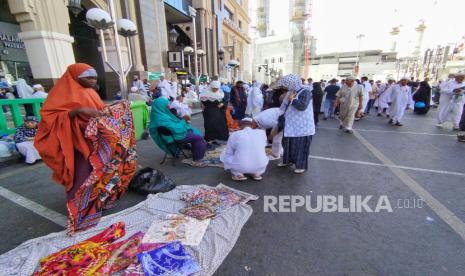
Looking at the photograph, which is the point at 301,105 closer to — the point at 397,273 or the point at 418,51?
the point at 397,273

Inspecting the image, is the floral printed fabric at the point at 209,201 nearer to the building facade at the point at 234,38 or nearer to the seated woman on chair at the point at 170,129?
the seated woman on chair at the point at 170,129

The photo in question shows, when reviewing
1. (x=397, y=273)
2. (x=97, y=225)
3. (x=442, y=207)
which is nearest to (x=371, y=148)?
(x=442, y=207)

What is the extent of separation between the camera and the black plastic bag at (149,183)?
3.02 metres

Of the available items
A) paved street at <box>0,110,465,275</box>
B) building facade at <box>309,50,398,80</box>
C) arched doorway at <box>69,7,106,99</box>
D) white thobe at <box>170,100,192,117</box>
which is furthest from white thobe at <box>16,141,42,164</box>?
building facade at <box>309,50,398,80</box>

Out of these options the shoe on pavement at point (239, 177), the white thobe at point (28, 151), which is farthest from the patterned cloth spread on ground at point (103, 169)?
the white thobe at point (28, 151)

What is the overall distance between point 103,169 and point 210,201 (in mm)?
1276

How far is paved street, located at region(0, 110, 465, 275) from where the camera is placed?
1.88 meters

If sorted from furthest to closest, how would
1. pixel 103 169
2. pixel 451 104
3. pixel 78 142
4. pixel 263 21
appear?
pixel 263 21 < pixel 451 104 < pixel 103 169 < pixel 78 142

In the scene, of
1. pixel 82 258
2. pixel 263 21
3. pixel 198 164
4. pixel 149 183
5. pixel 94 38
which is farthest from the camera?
pixel 263 21

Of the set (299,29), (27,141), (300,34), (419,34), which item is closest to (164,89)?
(27,141)

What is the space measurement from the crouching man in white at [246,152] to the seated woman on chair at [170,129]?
3.01ft

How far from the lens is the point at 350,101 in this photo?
6.59m

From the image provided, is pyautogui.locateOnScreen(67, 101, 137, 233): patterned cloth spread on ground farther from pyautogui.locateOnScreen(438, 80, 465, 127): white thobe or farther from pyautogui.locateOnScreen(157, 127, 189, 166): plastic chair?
pyautogui.locateOnScreen(438, 80, 465, 127): white thobe

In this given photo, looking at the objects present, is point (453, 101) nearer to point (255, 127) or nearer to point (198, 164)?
point (255, 127)
